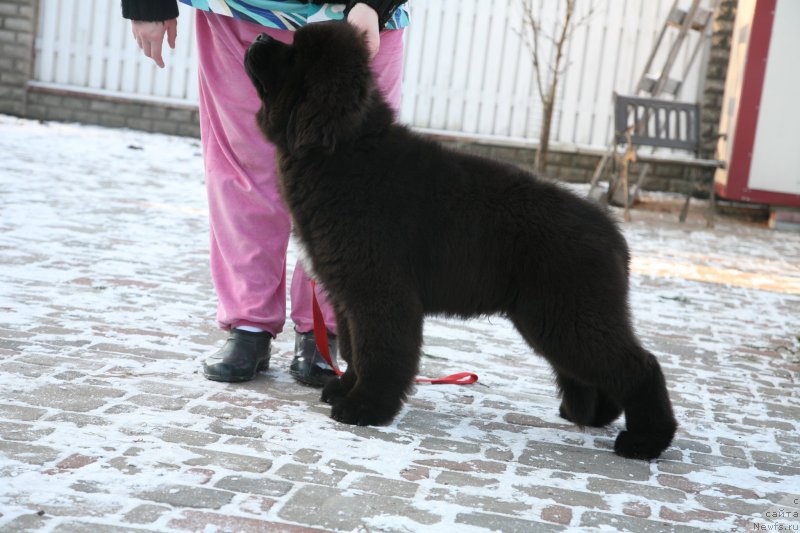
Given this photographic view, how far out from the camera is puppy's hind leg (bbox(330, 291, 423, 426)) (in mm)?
3305

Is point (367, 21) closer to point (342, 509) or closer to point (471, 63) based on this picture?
point (342, 509)

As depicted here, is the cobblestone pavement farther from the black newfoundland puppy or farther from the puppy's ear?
the puppy's ear

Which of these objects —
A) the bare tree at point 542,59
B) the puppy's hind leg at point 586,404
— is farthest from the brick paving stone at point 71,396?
the bare tree at point 542,59

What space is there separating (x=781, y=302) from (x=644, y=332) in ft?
5.94

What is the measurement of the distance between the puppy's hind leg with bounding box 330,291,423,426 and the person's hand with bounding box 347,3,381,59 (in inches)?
33.8

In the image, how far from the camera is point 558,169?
41.7ft

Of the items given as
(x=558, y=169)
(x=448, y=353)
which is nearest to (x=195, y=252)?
(x=448, y=353)

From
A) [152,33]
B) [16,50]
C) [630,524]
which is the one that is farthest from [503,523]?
[16,50]

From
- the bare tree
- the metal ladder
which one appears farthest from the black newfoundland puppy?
the bare tree

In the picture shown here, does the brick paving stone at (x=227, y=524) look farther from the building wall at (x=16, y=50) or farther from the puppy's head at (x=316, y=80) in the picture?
the building wall at (x=16, y=50)

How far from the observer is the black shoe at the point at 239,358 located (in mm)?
3809

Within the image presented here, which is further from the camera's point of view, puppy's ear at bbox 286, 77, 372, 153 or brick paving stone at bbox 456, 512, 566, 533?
puppy's ear at bbox 286, 77, 372, 153

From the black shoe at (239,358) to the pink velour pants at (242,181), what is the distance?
7 centimetres

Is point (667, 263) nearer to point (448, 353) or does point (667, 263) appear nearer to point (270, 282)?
point (448, 353)
